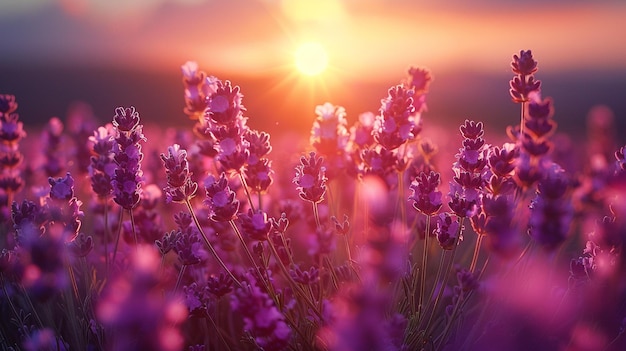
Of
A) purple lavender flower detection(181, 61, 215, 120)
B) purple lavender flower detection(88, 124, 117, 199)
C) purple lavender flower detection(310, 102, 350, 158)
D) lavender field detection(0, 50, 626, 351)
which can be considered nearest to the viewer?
lavender field detection(0, 50, 626, 351)

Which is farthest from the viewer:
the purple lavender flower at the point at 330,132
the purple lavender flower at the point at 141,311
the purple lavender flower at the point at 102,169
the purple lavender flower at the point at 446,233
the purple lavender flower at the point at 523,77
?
the purple lavender flower at the point at 330,132

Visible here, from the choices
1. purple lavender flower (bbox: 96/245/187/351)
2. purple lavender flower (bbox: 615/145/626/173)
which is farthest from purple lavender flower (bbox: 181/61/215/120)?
purple lavender flower (bbox: 96/245/187/351)

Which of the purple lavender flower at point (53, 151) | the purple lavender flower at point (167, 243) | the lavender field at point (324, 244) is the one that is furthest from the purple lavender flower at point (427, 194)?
the purple lavender flower at point (53, 151)

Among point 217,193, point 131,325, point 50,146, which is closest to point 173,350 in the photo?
point 131,325

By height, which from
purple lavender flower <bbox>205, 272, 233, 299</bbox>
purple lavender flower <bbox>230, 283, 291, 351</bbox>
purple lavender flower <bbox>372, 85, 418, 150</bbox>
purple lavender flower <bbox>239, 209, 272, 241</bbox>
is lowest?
purple lavender flower <bbox>205, 272, 233, 299</bbox>

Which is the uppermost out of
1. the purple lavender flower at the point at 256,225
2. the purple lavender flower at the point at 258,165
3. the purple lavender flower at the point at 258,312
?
the purple lavender flower at the point at 258,165

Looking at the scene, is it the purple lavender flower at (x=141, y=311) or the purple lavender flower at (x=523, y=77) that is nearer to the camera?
the purple lavender flower at (x=141, y=311)

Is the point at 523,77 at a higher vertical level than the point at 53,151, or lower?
higher

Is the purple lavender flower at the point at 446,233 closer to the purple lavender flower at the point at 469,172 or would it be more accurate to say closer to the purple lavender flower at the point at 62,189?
the purple lavender flower at the point at 469,172

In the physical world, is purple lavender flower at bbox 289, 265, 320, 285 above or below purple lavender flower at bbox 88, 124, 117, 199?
below

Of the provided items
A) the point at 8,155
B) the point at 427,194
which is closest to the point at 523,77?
the point at 427,194

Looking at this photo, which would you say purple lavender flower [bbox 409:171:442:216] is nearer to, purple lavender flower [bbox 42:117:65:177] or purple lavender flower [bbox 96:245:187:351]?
purple lavender flower [bbox 96:245:187:351]

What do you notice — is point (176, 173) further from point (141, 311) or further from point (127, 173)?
point (141, 311)
